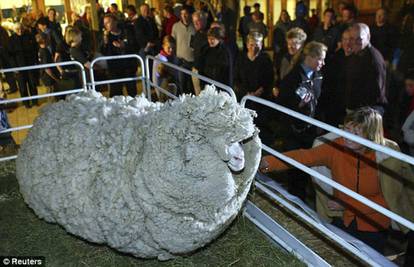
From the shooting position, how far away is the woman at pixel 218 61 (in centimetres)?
563

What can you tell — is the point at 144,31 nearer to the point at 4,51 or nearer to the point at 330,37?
the point at 4,51

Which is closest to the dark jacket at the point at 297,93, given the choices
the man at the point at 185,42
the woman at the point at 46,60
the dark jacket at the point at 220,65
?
the dark jacket at the point at 220,65

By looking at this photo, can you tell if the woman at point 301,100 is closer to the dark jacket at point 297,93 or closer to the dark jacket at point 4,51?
the dark jacket at point 297,93

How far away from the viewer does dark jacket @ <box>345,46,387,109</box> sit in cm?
436

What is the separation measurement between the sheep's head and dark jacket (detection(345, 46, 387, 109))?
240cm

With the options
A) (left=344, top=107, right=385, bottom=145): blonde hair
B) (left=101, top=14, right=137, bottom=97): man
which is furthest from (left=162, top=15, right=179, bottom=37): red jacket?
(left=344, top=107, right=385, bottom=145): blonde hair

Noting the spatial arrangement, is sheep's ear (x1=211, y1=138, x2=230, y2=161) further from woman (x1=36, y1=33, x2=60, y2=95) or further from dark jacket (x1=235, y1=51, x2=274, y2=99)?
woman (x1=36, y1=33, x2=60, y2=95)

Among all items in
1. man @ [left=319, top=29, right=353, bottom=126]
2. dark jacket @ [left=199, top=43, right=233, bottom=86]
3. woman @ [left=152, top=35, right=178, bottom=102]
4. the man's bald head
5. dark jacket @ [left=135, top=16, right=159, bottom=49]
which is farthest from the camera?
dark jacket @ [left=135, top=16, right=159, bottom=49]

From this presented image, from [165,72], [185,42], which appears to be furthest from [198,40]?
[185,42]

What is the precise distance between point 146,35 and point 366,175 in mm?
6371

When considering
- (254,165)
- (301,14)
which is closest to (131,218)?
(254,165)

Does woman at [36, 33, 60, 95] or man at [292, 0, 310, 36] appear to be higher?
man at [292, 0, 310, 36]

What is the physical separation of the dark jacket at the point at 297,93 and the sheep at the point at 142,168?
1612 millimetres

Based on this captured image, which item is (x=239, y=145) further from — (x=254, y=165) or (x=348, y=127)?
(x=348, y=127)
